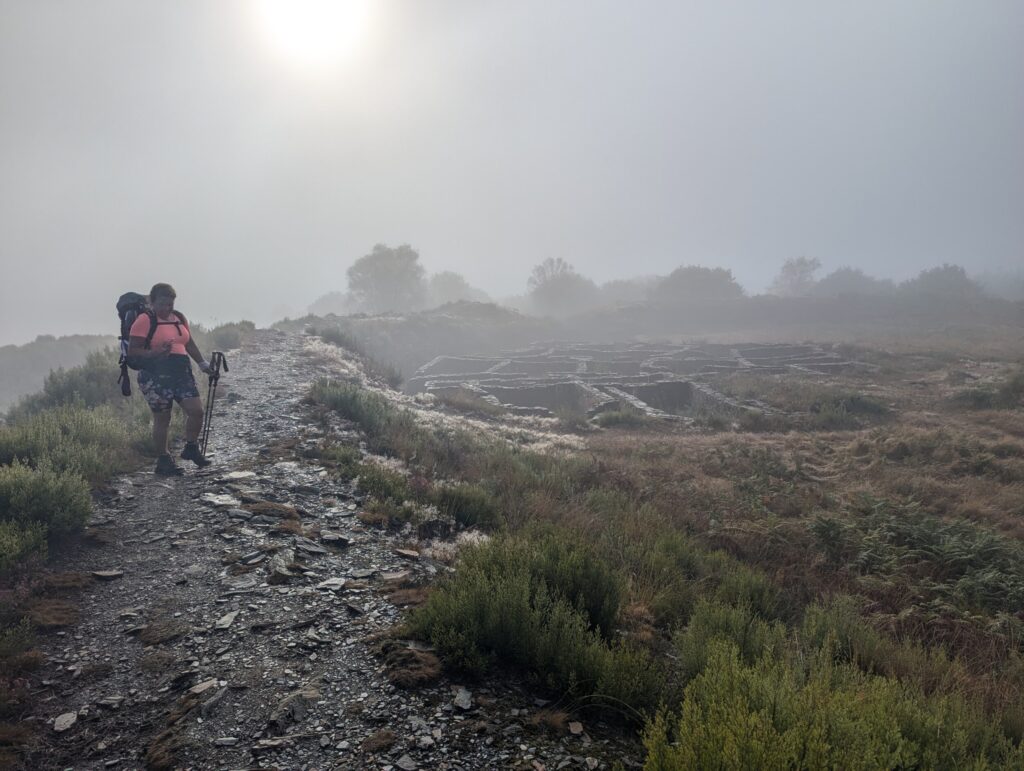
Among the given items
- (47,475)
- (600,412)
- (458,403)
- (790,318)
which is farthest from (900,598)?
(790,318)

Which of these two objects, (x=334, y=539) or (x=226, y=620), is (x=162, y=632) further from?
(x=334, y=539)

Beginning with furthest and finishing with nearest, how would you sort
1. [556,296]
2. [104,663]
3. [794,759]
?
[556,296] < [104,663] < [794,759]

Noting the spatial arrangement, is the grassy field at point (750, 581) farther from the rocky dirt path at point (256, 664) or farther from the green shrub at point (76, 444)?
the green shrub at point (76, 444)

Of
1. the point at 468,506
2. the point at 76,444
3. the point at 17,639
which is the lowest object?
the point at 468,506

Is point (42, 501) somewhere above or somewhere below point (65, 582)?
above

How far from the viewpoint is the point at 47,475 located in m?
5.96

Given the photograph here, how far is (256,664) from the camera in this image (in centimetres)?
391

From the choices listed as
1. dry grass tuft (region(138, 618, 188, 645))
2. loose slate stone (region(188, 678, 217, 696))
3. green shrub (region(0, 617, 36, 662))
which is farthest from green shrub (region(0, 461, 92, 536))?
loose slate stone (region(188, 678, 217, 696))

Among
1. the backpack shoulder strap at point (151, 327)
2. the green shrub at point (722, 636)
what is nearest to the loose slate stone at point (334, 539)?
the green shrub at point (722, 636)

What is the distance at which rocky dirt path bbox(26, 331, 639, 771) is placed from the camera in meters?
3.13

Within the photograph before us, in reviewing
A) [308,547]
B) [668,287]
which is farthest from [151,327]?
[668,287]

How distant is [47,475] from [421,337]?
3963cm

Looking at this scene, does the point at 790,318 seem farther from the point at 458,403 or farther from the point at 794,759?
the point at 794,759

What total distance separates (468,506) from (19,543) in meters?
4.97
